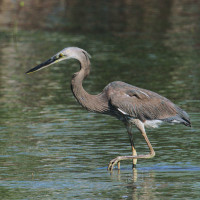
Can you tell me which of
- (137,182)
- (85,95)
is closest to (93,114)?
(85,95)

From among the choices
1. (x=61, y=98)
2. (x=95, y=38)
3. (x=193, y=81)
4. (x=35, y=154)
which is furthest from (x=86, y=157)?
(x=95, y=38)

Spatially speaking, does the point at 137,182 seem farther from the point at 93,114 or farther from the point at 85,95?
the point at 93,114

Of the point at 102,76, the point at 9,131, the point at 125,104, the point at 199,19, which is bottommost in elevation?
the point at 199,19

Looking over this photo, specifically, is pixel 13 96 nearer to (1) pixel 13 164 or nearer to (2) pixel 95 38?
(1) pixel 13 164

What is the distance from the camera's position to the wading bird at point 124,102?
11070mm

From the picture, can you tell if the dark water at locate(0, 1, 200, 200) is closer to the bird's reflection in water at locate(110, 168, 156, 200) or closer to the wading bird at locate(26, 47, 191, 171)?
the bird's reflection in water at locate(110, 168, 156, 200)

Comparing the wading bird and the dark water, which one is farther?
the wading bird

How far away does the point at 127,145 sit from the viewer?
12.4 m

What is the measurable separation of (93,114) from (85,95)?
13.0ft

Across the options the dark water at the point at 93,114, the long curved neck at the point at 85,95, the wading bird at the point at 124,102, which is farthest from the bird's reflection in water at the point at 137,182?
the long curved neck at the point at 85,95

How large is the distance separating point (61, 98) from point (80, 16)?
20.7 m

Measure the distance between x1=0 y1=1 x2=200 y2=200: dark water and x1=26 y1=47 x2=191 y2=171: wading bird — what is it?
2.07 feet

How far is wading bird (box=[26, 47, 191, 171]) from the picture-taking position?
36.3 ft

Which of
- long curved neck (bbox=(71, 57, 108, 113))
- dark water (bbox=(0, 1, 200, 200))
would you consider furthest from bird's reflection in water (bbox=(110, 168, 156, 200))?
long curved neck (bbox=(71, 57, 108, 113))
